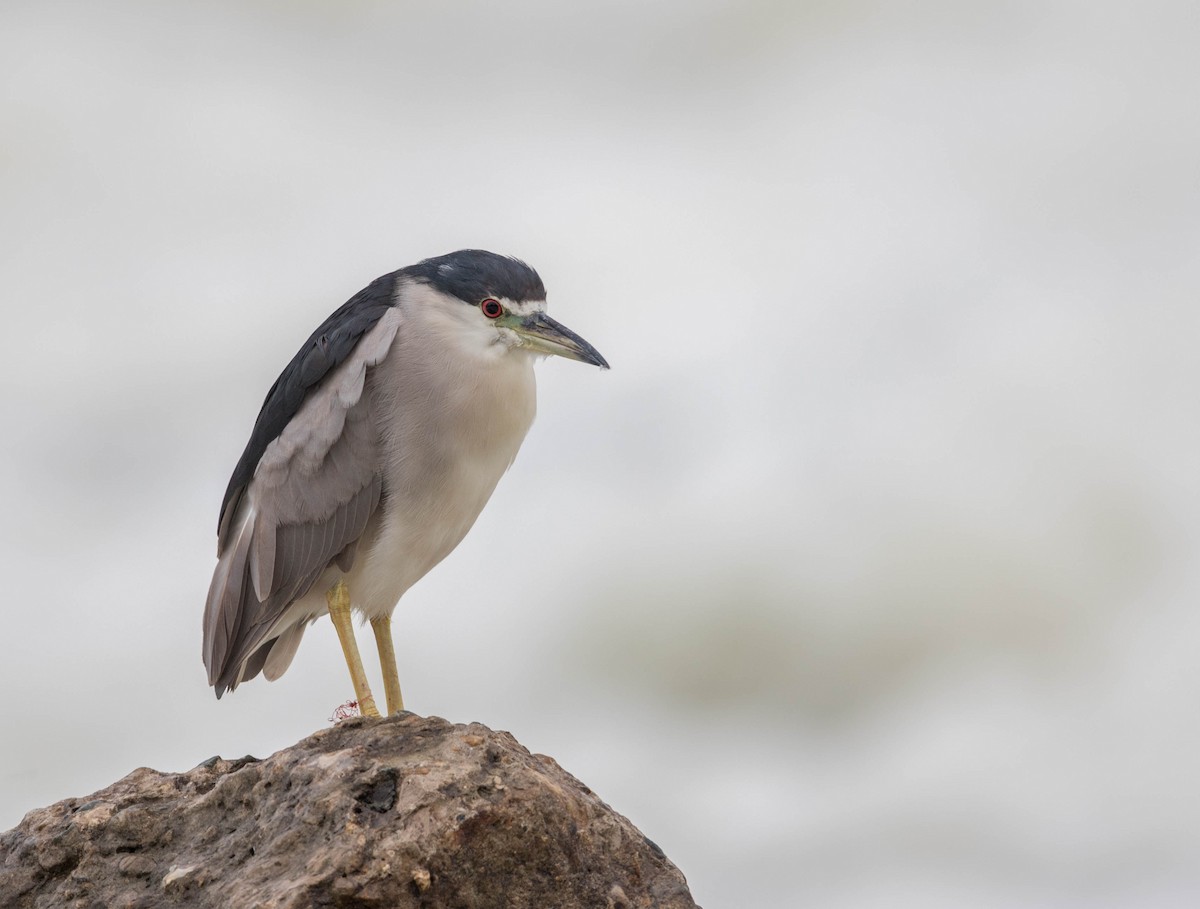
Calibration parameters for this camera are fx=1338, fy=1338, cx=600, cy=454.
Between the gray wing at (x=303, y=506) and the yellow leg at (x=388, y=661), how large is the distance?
0.33m

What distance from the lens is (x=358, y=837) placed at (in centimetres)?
358

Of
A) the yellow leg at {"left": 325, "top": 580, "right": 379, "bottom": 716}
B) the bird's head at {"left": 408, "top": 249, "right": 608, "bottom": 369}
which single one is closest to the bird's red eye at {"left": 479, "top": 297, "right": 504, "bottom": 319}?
the bird's head at {"left": 408, "top": 249, "right": 608, "bottom": 369}

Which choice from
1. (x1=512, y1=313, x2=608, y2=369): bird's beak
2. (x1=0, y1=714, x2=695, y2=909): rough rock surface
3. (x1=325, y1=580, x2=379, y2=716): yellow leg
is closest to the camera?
(x1=0, y1=714, x2=695, y2=909): rough rock surface

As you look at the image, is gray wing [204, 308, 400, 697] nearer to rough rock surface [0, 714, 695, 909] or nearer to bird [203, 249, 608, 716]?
bird [203, 249, 608, 716]

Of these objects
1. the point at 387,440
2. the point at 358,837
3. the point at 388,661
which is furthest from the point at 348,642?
the point at 358,837

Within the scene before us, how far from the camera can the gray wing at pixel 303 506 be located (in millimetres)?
5348

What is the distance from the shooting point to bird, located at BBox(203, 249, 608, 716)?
208 inches

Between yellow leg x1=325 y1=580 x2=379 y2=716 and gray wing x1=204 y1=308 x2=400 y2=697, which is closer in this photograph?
yellow leg x1=325 y1=580 x2=379 y2=716

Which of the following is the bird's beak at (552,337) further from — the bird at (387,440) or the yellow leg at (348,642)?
the yellow leg at (348,642)

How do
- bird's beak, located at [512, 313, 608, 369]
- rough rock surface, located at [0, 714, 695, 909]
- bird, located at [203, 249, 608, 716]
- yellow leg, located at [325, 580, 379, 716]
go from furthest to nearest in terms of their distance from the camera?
1. bird's beak, located at [512, 313, 608, 369]
2. bird, located at [203, 249, 608, 716]
3. yellow leg, located at [325, 580, 379, 716]
4. rough rock surface, located at [0, 714, 695, 909]

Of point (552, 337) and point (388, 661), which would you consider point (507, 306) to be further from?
point (388, 661)

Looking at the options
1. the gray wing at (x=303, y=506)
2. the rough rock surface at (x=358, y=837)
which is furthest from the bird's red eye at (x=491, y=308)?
the rough rock surface at (x=358, y=837)

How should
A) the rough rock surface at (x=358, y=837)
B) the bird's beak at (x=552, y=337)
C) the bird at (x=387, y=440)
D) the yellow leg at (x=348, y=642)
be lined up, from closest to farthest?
the rough rock surface at (x=358, y=837) < the yellow leg at (x=348, y=642) < the bird at (x=387, y=440) < the bird's beak at (x=552, y=337)

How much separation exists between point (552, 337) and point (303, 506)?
3.99ft
